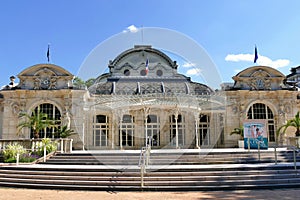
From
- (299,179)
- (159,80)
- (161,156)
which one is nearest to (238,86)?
(159,80)

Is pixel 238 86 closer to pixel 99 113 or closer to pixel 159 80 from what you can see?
pixel 159 80

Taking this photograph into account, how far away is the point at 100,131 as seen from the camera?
76.3ft

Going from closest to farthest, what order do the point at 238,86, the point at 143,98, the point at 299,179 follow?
the point at 299,179, the point at 143,98, the point at 238,86

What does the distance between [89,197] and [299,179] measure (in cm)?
711

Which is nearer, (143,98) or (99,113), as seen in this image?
(143,98)

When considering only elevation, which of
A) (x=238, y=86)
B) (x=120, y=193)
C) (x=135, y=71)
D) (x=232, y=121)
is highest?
(x=135, y=71)

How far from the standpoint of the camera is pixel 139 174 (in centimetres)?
1016

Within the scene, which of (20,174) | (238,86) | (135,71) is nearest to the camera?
(20,174)

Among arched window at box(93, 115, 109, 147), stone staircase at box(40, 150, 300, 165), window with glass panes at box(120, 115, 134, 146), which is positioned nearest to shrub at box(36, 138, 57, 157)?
stone staircase at box(40, 150, 300, 165)

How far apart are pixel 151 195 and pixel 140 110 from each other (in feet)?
43.5

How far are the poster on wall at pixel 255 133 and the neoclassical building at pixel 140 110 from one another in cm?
617

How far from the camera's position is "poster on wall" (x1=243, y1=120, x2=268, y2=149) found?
14.9 m

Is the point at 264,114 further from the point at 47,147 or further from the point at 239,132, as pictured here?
the point at 47,147

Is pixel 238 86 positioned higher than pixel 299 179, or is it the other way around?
pixel 238 86
